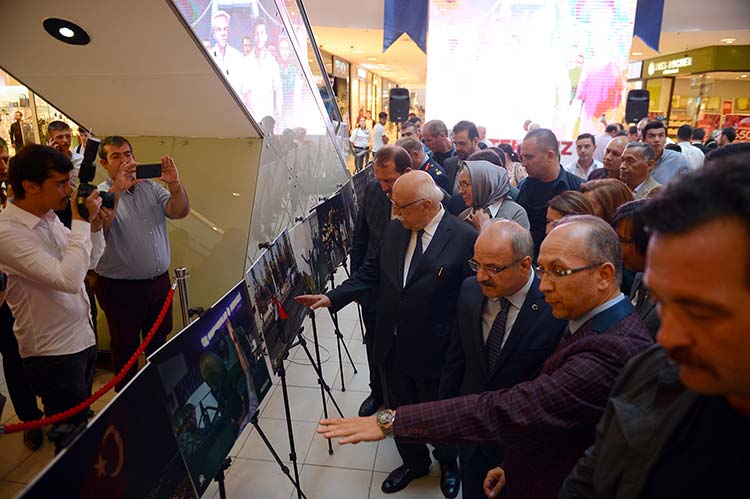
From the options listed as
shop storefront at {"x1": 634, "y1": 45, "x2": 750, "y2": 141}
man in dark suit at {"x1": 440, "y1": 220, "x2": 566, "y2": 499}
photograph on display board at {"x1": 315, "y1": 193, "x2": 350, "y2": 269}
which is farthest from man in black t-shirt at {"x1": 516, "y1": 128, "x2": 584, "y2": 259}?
shop storefront at {"x1": 634, "y1": 45, "x2": 750, "y2": 141}

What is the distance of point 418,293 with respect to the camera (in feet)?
7.73

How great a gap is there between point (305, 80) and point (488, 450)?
3895mm

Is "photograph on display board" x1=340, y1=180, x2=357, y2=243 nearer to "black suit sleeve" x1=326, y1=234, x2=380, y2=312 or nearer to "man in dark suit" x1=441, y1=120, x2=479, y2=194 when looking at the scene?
"man in dark suit" x1=441, y1=120, x2=479, y2=194

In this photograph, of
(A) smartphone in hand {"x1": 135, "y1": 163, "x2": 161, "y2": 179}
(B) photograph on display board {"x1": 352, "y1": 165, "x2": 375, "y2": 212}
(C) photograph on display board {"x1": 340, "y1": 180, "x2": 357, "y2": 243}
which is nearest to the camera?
(A) smartphone in hand {"x1": 135, "y1": 163, "x2": 161, "y2": 179}

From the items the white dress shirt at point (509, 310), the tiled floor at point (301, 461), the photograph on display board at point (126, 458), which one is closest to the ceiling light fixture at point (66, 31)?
the photograph on display board at point (126, 458)

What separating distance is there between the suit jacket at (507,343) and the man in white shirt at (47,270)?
1.64m

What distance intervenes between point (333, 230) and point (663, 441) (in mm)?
3151

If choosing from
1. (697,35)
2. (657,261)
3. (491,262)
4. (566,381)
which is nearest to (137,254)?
(491,262)

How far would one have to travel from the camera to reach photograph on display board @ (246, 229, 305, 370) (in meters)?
2.13

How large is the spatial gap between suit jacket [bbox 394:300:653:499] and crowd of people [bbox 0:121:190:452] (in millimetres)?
1511

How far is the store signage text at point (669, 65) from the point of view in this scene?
14.6 metres

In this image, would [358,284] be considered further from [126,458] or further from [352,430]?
[126,458]

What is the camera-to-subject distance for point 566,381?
1.24 meters

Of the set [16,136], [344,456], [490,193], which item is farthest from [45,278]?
[16,136]
